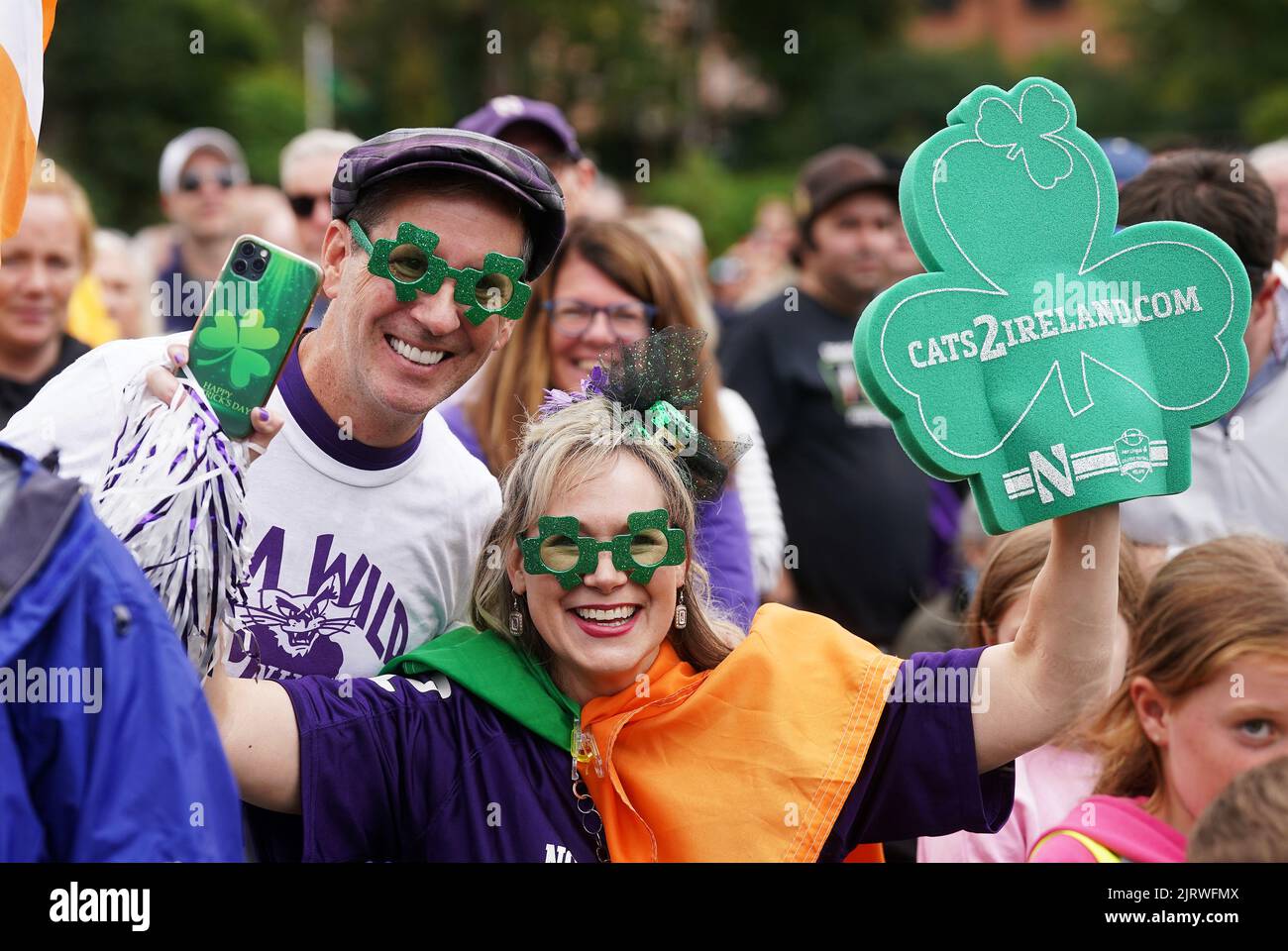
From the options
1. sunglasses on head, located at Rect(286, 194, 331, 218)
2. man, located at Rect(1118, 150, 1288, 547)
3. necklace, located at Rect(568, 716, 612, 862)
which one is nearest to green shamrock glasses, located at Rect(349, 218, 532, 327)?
necklace, located at Rect(568, 716, 612, 862)

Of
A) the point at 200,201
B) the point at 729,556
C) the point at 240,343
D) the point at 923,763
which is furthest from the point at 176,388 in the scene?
the point at 200,201

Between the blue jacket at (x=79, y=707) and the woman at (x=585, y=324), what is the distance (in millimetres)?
1842

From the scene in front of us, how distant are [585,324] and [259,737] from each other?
5.73ft

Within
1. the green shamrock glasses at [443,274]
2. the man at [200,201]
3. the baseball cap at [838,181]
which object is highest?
the man at [200,201]

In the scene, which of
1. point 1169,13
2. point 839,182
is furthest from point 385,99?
point 839,182

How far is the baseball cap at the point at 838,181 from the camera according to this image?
5617 millimetres

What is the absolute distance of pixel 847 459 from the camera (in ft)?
17.2

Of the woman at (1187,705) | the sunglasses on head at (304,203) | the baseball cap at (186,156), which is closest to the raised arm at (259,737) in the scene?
the woman at (1187,705)

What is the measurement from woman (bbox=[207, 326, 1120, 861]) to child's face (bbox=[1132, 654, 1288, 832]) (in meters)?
0.41

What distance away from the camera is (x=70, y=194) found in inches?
176

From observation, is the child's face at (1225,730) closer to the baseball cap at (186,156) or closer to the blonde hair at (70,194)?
the blonde hair at (70,194)

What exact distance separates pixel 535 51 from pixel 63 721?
3341cm

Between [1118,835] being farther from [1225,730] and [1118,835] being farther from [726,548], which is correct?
[726,548]
